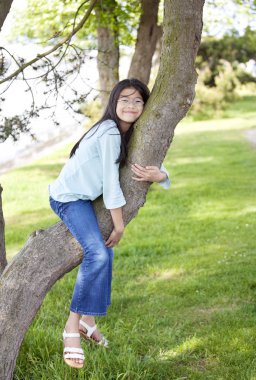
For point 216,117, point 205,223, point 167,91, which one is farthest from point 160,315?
point 216,117

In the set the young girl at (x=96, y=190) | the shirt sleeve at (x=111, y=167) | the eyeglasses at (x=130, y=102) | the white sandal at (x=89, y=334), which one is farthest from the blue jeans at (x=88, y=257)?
the eyeglasses at (x=130, y=102)

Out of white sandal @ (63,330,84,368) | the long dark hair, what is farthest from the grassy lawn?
the long dark hair

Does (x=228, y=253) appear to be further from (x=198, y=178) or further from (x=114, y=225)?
(x=198, y=178)

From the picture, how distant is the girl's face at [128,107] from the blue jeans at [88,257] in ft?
1.79

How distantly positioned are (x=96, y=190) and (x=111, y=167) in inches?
7.2

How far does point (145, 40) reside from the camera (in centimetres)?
949

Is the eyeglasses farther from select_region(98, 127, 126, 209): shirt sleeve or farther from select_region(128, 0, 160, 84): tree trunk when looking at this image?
select_region(128, 0, 160, 84): tree trunk

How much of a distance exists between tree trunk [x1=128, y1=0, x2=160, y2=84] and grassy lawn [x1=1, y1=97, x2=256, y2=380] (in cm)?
227

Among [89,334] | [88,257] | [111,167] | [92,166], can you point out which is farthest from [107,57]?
[88,257]

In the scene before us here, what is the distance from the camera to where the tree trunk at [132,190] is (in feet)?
11.7

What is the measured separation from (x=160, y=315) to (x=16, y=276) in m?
2.25

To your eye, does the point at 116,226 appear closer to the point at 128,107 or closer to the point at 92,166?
the point at 92,166

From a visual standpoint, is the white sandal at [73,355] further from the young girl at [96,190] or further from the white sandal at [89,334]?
the white sandal at [89,334]

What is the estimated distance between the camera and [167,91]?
3.67 meters
